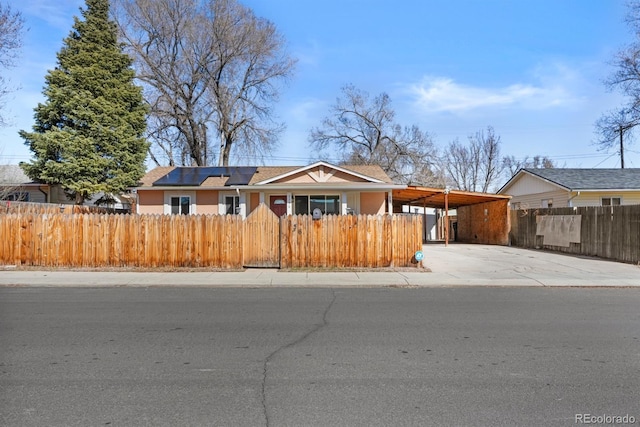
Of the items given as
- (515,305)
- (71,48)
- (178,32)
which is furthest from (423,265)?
(178,32)

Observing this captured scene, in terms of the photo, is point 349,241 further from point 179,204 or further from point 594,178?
point 594,178

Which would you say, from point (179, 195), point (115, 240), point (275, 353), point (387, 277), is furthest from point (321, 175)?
point (275, 353)

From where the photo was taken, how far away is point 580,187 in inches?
917

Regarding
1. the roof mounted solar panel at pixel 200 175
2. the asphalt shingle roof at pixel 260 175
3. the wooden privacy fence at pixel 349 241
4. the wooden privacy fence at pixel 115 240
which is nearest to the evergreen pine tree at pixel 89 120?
the asphalt shingle roof at pixel 260 175

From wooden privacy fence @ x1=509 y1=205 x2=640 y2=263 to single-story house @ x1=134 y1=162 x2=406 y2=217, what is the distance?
23.0 feet

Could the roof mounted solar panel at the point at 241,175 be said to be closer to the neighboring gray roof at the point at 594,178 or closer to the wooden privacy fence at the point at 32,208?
the wooden privacy fence at the point at 32,208

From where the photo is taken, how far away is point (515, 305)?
859 centimetres

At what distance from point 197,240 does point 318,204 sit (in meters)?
7.80

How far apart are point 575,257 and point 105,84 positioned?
2379 centimetres

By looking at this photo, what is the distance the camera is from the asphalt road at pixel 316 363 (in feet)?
12.3

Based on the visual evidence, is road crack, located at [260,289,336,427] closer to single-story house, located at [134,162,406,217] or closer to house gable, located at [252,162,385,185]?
single-story house, located at [134,162,406,217]

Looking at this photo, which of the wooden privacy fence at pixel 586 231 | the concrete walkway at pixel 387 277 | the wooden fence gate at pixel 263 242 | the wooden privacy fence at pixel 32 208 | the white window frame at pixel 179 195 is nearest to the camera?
the concrete walkway at pixel 387 277
